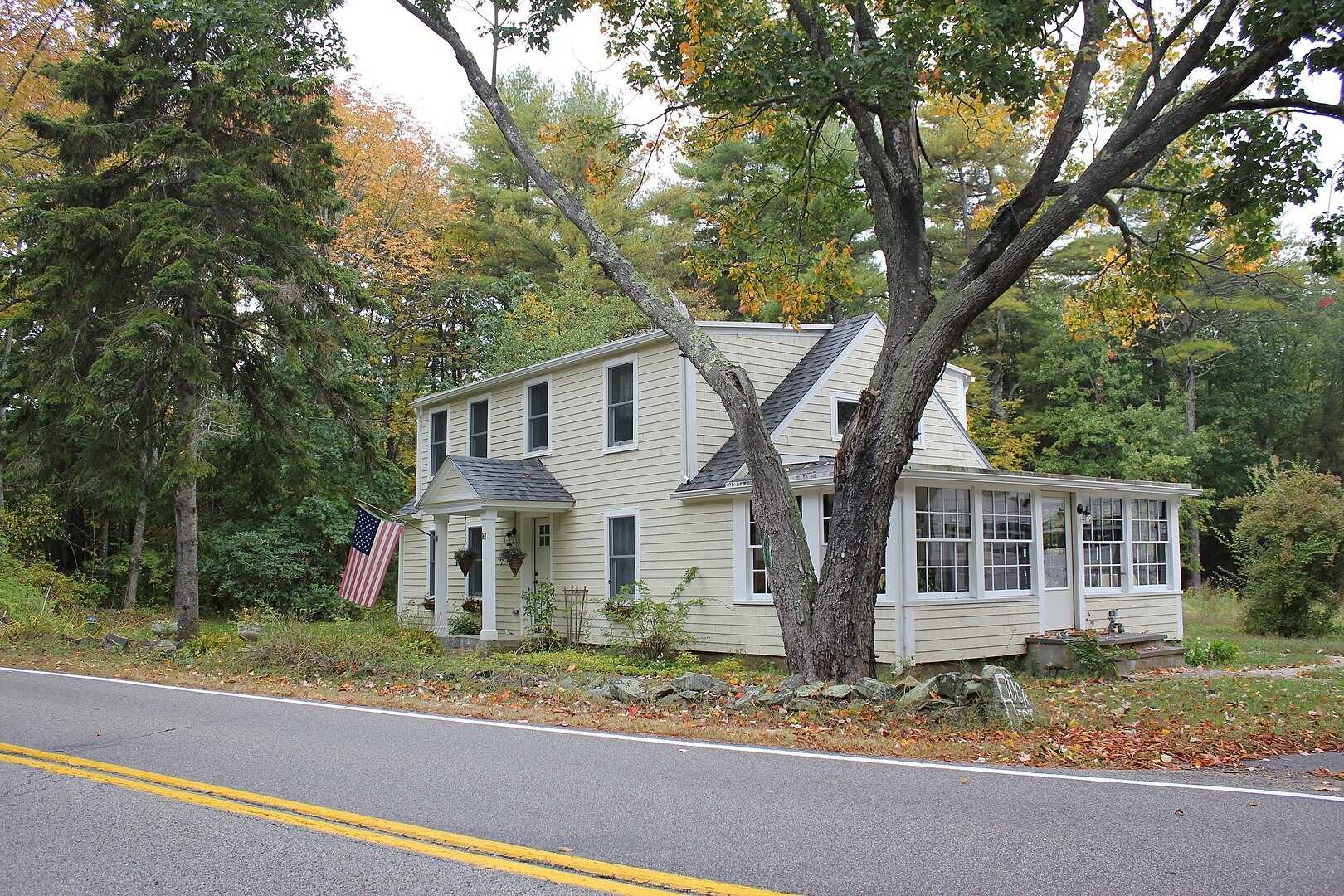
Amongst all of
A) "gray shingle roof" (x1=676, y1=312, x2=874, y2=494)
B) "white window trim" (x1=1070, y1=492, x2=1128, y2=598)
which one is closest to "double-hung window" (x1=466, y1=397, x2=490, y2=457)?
"gray shingle roof" (x1=676, y1=312, x2=874, y2=494)

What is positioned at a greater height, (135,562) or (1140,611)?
(135,562)

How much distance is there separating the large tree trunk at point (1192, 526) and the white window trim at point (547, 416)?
20928 mm

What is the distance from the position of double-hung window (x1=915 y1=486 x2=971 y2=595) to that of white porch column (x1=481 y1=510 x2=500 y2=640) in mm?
7819

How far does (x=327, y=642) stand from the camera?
13.8 m

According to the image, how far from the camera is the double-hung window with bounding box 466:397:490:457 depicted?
21578 mm

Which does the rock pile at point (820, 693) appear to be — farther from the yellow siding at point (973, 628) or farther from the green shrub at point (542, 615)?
the green shrub at point (542, 615)

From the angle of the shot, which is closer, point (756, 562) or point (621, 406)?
→ point (756, 562)

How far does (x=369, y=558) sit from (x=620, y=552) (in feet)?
14.4

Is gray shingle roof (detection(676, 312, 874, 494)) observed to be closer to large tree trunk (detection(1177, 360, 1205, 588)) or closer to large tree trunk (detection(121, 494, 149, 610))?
large tree trunk (detection(121, 494, 149, 610))

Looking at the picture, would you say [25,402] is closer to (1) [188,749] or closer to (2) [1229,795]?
(1) [188,749]

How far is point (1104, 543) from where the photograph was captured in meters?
16.7

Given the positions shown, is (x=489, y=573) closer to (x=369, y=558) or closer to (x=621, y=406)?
(x=369, y=558)

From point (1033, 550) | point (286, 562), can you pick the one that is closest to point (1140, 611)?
point (1033, 550)

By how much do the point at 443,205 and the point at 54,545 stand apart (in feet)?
47.8
